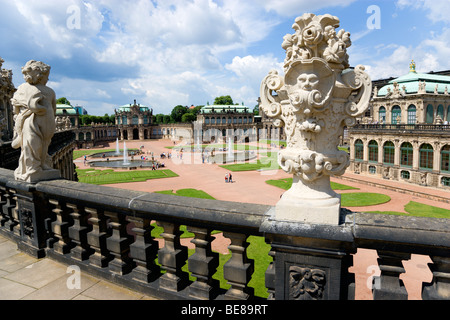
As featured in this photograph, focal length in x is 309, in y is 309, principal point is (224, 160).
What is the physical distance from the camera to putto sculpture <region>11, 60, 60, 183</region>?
4.87 metres

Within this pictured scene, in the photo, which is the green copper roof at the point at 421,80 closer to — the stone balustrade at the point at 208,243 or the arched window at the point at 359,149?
the arched window at the point at 359,149

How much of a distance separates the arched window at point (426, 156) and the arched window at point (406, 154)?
1.19 m

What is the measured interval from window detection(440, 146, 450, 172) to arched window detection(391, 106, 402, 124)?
14403 millimetres

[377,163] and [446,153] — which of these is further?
[377,163]

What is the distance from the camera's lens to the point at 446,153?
3091 centimetres

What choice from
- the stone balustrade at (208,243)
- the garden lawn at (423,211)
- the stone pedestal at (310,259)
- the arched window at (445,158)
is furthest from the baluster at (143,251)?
the arched window at (445,158)

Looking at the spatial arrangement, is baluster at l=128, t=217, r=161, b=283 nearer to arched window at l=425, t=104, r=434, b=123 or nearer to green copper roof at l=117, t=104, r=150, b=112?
arched window at l=425, t=104, r=434, b=123

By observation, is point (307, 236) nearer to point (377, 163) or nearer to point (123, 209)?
point (123, 209)

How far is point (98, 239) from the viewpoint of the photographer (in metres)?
4.29

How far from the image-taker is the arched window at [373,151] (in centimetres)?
3884

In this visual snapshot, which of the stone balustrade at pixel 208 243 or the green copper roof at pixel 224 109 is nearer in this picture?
the stone balustrade at pixel 208 243

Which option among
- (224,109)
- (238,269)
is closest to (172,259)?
(238,269)
